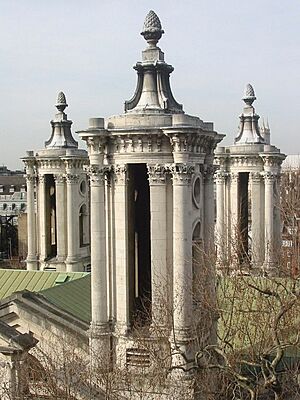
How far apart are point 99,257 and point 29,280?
1433cm

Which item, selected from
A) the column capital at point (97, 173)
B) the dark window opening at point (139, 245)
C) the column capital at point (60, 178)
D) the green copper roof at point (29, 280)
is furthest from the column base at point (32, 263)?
the column capital at point (97, 173)

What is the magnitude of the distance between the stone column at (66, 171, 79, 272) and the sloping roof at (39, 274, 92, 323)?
12825 mm

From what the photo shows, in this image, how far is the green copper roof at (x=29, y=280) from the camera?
116ft

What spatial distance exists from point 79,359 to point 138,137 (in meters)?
7.96

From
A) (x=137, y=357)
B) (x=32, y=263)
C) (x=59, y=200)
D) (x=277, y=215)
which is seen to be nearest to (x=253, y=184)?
(x=277, y=215)

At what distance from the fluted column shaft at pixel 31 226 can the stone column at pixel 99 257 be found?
24.2 m

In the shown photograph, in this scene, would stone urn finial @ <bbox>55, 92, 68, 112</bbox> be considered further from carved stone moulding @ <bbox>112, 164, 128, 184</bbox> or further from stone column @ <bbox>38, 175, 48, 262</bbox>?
carved stone moulding @ <bbox>112, 164, 128, 184</bbox>

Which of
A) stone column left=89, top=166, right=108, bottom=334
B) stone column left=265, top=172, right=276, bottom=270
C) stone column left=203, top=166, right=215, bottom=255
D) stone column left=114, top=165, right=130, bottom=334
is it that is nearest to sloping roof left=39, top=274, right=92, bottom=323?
stone column left=89, top=166, right=108, bottom=334

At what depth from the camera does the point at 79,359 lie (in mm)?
22656

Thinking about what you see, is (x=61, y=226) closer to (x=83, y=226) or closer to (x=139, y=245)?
(x=83, y=226)

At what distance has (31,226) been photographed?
47.6m

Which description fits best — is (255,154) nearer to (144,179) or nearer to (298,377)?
(144,179)

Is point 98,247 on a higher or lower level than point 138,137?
lower

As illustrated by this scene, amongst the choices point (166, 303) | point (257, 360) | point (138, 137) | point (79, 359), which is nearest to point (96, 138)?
point (138, 137)
